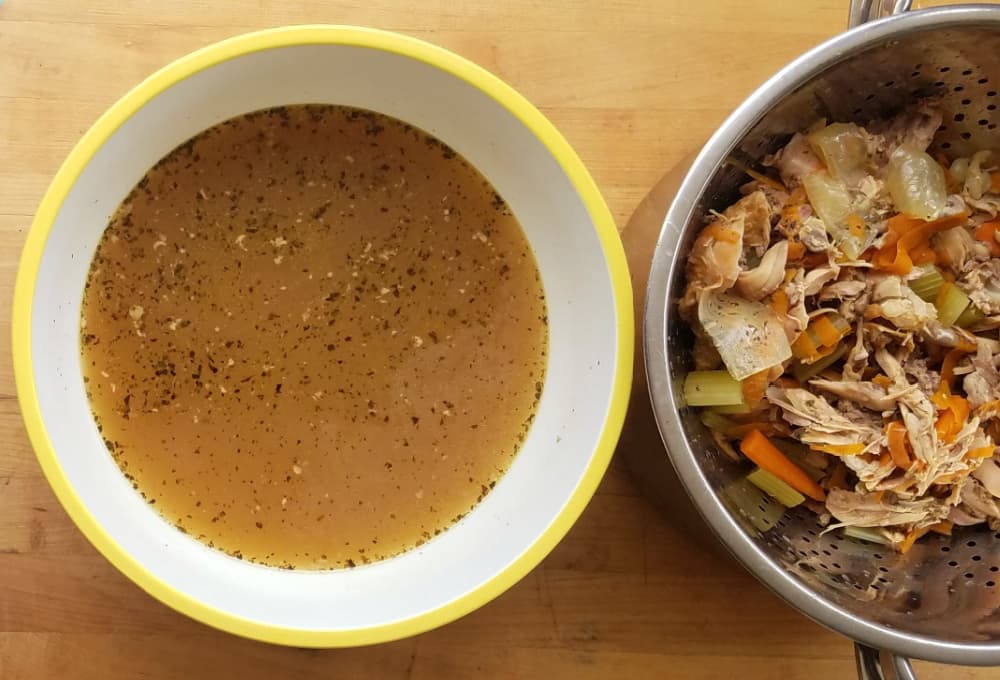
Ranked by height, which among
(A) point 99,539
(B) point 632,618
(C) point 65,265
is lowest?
(B) point 632,618

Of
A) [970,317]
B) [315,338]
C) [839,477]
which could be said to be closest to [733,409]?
[839,477]

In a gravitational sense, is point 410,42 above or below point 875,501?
above

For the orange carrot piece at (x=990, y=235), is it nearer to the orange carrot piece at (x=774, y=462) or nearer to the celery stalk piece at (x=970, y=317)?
the celery stalk piece at (x=970, y=317)

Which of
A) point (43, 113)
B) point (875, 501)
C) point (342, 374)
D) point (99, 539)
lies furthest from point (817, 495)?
point (43, 113)

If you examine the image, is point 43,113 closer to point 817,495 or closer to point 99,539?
point 99,539

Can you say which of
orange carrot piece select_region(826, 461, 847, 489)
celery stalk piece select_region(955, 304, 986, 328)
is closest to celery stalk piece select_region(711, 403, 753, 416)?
orange carrot piece select_region(826, 461, 847, 489)

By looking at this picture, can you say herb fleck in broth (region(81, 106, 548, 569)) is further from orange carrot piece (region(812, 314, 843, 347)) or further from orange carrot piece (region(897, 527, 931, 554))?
orange carrot piece (region(897, 527, 931, 554))

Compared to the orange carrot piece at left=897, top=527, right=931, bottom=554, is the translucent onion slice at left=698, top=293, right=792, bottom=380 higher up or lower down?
higher up

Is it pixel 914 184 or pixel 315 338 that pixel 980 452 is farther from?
pixel 315 338
